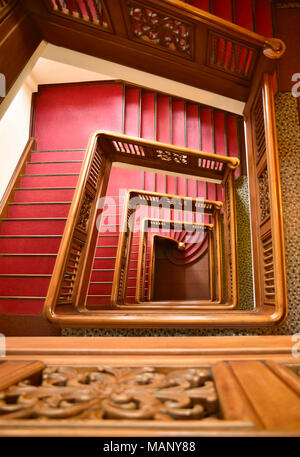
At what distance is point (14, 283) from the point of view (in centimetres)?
258

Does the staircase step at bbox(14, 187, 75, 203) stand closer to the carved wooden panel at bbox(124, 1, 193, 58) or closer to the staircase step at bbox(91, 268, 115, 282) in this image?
the staircase step at bbox(91, 268, 115, 282)

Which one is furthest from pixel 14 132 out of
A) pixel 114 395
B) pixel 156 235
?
pixel 114 395

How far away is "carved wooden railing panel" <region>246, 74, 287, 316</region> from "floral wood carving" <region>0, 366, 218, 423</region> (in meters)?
0.99

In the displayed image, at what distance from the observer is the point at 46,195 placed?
3.47 m

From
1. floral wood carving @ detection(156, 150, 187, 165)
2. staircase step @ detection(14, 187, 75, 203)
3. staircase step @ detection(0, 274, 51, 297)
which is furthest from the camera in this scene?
staircase step @ detection(14, 187, 75, 203)

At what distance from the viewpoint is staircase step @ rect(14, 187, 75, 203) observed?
343 centimetres

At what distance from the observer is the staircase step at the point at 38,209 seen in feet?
10.5

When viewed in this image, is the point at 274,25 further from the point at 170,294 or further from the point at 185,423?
the point at 170,294

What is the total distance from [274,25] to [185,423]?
8.02 feet

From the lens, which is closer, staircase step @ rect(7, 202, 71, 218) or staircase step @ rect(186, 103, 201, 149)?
staircase step @ rect(7, 202, 71, 218)

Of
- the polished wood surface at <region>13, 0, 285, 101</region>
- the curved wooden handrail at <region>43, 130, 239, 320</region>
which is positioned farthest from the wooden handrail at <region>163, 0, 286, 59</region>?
the curved wooden handrail at <region>43, 130, 239, 320</region>

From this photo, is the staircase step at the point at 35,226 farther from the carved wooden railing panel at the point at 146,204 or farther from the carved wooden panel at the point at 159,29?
the carved wooden panel at the point at 159,29

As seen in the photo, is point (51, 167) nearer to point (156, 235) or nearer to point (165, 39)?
point (156, 235)

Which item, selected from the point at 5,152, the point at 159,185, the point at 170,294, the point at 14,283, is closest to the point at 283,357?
the point at 14,283
